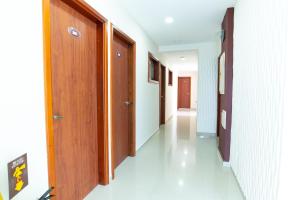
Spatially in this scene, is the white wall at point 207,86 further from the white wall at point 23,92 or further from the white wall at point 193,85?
the white wall at point 193,85

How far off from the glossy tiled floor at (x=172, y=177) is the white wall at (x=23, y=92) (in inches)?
39.2

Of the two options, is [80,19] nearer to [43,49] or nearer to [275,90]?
[43,49]

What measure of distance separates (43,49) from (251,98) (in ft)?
6.23

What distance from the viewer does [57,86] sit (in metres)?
1.53

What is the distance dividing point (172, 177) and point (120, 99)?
1.38 m

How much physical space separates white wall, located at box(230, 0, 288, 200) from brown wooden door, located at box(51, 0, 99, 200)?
1.72 metres

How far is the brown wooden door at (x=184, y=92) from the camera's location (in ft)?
35.5

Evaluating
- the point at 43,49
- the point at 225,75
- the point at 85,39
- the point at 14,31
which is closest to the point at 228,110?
the point at 225,75

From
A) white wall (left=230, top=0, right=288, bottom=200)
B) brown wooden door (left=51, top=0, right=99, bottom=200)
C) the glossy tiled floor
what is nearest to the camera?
white wall (left=230, top=0, right=288, bottom=200)

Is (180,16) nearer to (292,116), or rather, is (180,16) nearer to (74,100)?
(74,100)

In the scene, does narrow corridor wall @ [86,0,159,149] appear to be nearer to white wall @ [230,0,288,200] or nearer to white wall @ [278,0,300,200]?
white wall @ [230,0,288,200]

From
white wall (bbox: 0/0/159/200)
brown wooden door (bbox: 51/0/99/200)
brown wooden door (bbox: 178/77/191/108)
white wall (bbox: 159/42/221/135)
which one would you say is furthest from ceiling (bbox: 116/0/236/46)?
brown wooden door (bbox: 178/77/191/108)

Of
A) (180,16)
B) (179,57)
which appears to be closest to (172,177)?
(180,16)

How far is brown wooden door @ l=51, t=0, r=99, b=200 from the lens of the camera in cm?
154
